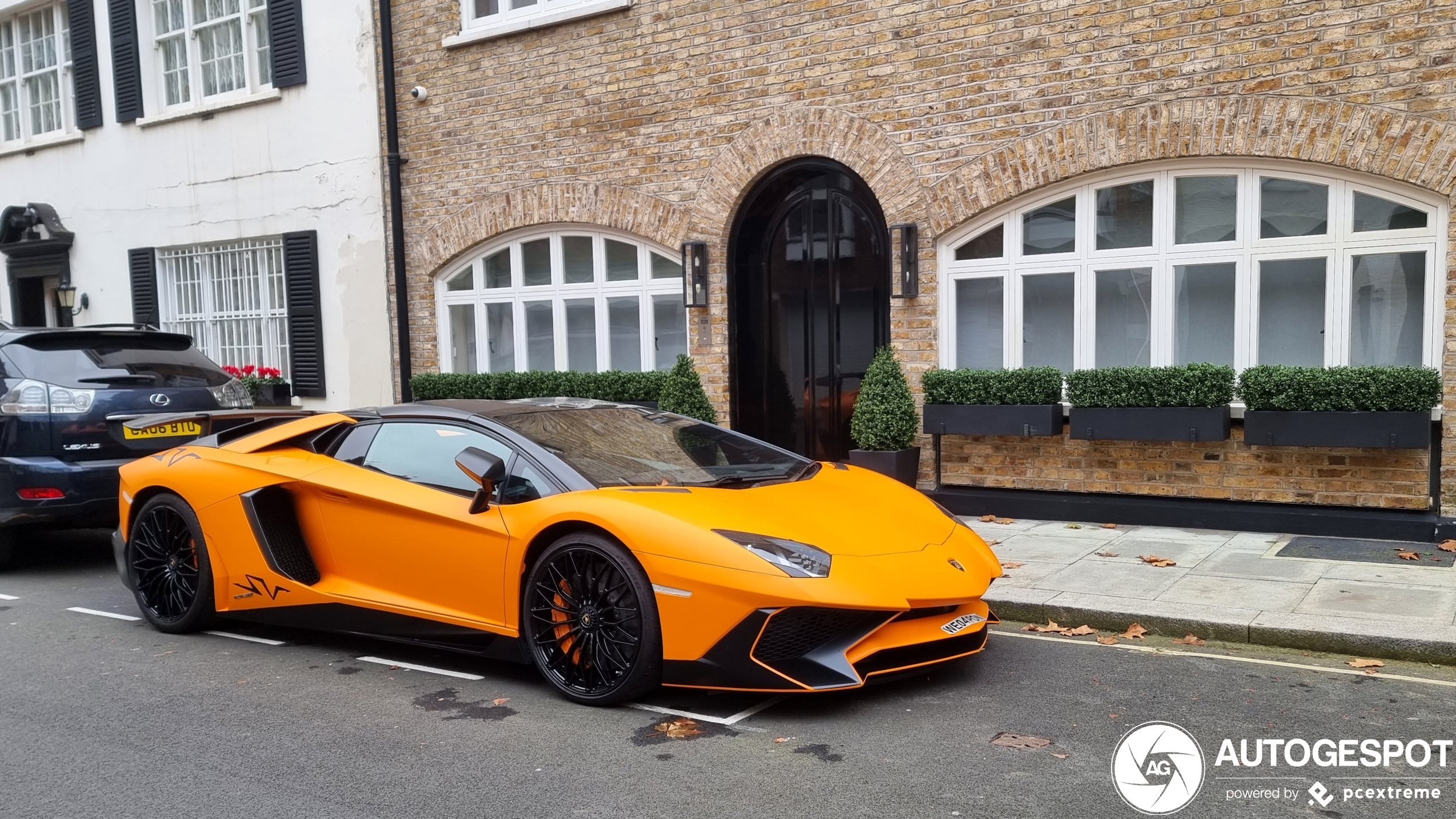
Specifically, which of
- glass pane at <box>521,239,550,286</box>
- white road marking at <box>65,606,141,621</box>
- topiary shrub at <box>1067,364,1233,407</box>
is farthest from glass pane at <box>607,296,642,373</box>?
white road marking at <box>65,606,141,621</box>

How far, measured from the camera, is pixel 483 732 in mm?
4559

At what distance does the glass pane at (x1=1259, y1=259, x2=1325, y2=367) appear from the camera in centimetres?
821

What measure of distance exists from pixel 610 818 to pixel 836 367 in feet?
23.5

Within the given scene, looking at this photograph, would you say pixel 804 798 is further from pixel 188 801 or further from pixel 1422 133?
pixel 1422 133

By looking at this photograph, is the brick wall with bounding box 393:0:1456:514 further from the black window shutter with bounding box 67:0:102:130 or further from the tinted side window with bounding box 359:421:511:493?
the black window shutter with bounding box 67:0:102:130

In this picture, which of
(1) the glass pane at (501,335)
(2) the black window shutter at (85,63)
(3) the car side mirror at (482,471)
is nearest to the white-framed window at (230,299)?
(2) the black window shutter at (85,63)

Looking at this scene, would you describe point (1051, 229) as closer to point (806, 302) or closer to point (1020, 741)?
point (806, 302)

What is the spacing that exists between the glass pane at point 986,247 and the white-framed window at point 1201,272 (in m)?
0.01

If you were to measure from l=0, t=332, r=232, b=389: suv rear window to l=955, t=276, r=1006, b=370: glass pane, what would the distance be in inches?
233

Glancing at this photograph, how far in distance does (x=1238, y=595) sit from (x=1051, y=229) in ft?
12.6

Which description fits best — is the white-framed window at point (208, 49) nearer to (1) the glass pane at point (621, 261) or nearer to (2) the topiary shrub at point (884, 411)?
(1) the glass pane at point (621, 261)

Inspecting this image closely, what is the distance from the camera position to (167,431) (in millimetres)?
8289

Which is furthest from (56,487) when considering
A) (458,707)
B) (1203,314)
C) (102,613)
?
(1203,314)

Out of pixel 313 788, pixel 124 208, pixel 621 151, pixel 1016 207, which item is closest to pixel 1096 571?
pixel 1016 207
